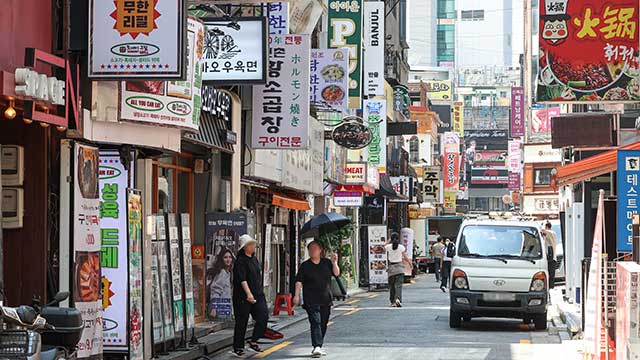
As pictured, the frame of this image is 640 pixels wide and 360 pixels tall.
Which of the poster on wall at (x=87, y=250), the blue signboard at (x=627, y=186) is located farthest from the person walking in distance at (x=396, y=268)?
the poster on wall at (x=87, y=250)

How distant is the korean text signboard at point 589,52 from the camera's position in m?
19.4

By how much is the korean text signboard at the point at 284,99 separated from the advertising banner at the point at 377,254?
17.9 metres

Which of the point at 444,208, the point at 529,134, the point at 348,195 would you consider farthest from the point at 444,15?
the point at 348,195

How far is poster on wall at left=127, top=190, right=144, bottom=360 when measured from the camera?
16141mm

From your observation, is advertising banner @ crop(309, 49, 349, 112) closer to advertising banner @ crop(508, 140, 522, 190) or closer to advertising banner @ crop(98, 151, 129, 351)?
advertising banner @ crop(98, 151, 129, 351)

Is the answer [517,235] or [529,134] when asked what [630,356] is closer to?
[517,235]

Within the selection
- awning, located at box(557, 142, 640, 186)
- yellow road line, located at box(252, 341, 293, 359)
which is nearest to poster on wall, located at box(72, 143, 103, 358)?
yellow road line, located at box(252, 341, 293, 359)

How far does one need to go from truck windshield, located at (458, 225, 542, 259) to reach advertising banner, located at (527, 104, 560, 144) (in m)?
53.4

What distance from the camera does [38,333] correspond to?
10031 mm

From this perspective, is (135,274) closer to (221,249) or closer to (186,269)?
(186,269)

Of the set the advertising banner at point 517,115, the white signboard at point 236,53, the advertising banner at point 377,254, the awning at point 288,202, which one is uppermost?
the advertising banner at point 517,115

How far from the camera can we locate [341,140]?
37438 mm

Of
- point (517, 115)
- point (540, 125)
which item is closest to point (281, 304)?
point (540, 125)

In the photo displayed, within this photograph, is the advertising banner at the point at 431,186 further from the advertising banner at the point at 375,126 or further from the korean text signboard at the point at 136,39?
the korean text signboard at the point at 136,39
